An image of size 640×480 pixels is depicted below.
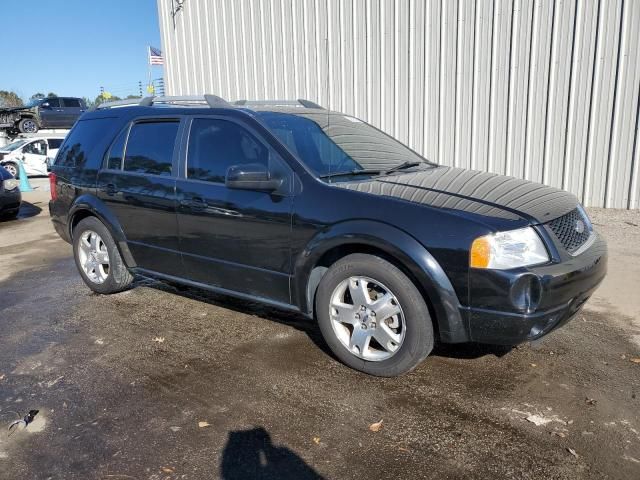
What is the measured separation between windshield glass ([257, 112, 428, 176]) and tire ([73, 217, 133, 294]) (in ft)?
6.96

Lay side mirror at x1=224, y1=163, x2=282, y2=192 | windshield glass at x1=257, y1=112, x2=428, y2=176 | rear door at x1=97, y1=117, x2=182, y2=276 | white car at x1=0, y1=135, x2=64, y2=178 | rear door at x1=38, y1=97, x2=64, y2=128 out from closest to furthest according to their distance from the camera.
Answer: side mirror at x1=224, y1=163, x2=282, y2=192 → windshield glass at x1=257, y1=112, x2=428, y2=176 → rear door at x1=97, y1=117, x2=182, y2=276 → white car at x1=0, y1=135, x2=64, y2=178 → rear door at x1=38, y1=97, x2=64, y2=128

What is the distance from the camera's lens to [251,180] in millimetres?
3678

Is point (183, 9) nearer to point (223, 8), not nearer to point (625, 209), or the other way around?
point (223, 8)

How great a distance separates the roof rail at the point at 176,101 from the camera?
4.47 meters

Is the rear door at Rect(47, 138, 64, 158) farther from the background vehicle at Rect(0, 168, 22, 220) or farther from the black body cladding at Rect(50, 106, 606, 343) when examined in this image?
the black body cladding at Rect(50, 106, 606, 343)

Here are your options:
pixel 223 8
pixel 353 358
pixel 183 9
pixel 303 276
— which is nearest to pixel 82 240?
pixel 303 276

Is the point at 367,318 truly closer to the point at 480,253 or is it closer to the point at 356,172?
the point at 480,253

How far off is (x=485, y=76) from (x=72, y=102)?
76.8 feet

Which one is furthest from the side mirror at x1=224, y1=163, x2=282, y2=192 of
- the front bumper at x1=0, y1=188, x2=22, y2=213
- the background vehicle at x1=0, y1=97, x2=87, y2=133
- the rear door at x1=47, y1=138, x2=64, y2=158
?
the background vehicle at x1=0, y1=97, x2=87, y2=133

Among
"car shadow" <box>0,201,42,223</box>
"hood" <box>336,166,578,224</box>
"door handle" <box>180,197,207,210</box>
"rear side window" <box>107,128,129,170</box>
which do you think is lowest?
"car shadow" <box>0,201,42,223</box>

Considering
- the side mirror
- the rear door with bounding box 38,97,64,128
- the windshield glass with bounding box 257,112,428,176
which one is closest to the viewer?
the side mirror

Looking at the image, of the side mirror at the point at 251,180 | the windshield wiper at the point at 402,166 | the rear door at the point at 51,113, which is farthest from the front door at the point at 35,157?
the windshield wiper at the point at 402,166

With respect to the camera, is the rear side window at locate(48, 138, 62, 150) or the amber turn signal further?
the rear side window at locate(48, 138, 62, 150)

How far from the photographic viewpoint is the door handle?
13.6ft
